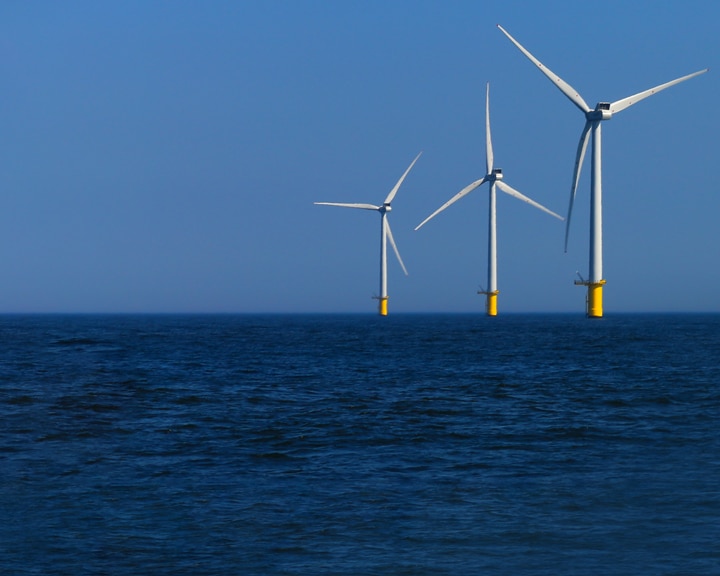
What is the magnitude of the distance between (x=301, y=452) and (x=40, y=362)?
5043cm

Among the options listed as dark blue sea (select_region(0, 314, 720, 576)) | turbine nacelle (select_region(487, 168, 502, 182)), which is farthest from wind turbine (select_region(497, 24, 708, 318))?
dark blue sea (select_region(0, 314, 720, 576))

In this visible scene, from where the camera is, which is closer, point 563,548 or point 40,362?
point 563,548

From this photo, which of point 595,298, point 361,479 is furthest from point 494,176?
point 361,479

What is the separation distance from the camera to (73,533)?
18578 millimetres

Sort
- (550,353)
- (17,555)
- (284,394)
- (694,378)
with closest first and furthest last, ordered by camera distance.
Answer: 1. (17,555)
2. (284,394)
3. (694,378)
4. (550,353)

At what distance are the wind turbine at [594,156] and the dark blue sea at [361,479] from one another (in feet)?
263

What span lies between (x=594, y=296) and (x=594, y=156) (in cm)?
2617

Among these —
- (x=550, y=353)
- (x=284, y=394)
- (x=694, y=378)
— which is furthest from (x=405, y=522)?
(x=550, y=353)

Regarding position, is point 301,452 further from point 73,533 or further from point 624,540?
point 624,540

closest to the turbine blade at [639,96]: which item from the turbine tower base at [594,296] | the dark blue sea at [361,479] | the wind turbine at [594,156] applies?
the wind turbine at [594,156]

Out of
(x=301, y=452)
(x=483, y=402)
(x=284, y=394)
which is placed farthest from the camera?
(x=284, y=394)

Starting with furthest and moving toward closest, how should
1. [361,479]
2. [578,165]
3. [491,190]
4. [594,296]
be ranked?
[491,190] → [594,296] → [578,165] → [361,479]

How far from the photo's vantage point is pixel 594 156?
144m

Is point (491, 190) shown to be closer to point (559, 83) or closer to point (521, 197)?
point (521, 197)
